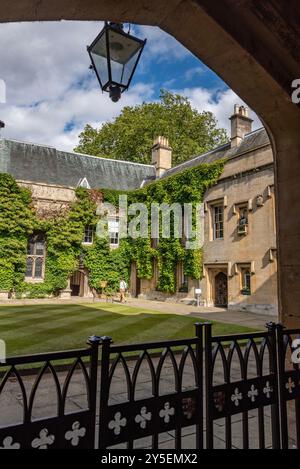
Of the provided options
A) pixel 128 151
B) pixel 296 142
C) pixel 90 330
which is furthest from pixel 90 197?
pixel 296 142

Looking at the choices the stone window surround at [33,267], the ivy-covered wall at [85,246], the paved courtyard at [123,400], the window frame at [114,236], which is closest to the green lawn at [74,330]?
the paved courtyard at [123,400]

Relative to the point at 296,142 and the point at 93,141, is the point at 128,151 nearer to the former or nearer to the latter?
the point at 93,141

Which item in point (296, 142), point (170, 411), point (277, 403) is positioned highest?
point (296, 142)

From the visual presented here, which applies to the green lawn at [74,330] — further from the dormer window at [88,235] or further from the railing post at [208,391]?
the dormer window at [88,235]

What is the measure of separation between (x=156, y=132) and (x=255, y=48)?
3005cm

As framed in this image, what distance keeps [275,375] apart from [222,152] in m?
19.1

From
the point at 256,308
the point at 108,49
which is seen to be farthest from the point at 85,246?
the point at 108,49

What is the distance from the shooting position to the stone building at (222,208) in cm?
1577

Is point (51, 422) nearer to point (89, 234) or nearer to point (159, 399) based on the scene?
point (159, 399)

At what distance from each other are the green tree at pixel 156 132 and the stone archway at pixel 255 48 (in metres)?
29.1

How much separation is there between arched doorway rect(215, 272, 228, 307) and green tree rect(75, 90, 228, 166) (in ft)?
54.7

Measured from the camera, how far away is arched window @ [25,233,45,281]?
21188mm

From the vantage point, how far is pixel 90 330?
8.48m

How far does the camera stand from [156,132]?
32.1 m
